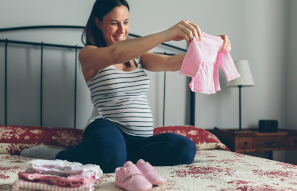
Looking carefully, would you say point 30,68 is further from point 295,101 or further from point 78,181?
point 295,101

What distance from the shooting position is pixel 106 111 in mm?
1437

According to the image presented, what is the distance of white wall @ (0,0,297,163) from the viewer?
1972 mm

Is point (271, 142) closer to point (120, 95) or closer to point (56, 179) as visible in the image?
point (120, 95)

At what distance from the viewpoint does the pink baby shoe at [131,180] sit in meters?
0.83

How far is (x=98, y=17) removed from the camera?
1547mm

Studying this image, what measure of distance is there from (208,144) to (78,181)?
1.19 m

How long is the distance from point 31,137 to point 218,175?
1026 mm

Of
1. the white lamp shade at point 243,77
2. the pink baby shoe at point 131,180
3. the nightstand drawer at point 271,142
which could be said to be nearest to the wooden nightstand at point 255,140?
the nightstand drawer at point 271,142

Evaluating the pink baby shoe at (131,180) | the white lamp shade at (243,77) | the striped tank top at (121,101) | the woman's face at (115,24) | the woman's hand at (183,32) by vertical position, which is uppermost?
the woman's face at (115,24)

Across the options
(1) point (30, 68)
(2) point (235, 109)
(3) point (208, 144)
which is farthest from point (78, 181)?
(2) point (235, 109)

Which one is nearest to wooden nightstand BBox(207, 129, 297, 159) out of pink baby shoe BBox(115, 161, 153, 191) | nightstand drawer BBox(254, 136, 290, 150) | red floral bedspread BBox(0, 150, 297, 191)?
nightstand drawer BBox(254, 136, 290, 150)

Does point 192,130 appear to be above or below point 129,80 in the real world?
below

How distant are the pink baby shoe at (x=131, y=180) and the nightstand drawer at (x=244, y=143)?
1.33 metres

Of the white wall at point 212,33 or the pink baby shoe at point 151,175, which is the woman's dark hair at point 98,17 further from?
the pink baby shoe at point 151,175
